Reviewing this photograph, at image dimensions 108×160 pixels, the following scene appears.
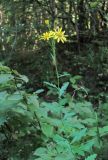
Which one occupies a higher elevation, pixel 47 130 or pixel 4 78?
pixel 4 78

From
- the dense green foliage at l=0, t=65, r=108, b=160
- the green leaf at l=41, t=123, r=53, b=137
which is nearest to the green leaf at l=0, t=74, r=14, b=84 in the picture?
the dense green foliage at l=0, t=65, r=108, b=160

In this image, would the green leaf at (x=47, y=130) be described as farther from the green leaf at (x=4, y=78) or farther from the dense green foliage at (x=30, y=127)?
the green leaf at (x=4, y=78)

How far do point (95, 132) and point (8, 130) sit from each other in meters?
0.53

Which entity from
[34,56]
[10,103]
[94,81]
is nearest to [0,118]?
[10,103]

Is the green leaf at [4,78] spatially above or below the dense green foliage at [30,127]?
above

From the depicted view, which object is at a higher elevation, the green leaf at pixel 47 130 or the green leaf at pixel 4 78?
the green leaf at pixel 4 78

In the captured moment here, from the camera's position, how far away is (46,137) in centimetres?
248

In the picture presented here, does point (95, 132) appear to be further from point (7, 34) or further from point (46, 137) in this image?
point (7, 34)

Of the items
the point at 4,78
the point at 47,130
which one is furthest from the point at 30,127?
the point at 4,78

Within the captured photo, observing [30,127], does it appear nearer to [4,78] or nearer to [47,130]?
[47,130]

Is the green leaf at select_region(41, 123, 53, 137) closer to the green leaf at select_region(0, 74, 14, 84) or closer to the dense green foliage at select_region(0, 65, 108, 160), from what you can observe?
the dense green foliage at select_region(0, 65, 108, 160)

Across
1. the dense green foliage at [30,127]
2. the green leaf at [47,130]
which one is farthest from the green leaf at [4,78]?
the green leaf at [47,130]

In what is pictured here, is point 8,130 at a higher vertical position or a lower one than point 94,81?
higher

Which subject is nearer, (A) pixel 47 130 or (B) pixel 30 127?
(A) pixel 47 130
